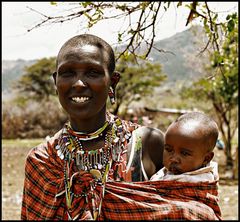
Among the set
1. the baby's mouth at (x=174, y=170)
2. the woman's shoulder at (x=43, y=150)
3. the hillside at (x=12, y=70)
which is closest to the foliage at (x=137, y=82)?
the woman's shoulder at (x=43, y=150)

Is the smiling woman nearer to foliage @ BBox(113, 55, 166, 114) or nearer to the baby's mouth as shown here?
the baby's mouth

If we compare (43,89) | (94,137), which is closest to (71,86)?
(94,137)

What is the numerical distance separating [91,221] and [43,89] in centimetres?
3486

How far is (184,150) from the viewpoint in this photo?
7.50ft

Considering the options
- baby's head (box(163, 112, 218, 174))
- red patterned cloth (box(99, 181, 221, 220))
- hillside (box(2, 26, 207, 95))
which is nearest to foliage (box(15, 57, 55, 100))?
hillside (box(2, 26, 207, 95))

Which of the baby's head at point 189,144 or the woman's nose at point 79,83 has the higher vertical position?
the woman's nose at point 79,83

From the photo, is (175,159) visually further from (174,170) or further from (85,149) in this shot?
(85,149)

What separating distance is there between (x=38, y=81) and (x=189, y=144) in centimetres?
3479

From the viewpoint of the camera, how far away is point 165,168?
2303 mm

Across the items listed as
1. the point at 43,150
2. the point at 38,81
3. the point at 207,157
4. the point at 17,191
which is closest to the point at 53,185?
the point at 43,150

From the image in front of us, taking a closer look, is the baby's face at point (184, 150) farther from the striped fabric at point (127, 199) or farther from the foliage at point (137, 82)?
the foliage at point (137, 82)

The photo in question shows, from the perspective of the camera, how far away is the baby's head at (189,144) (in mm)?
2250

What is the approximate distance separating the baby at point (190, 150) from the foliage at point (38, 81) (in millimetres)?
32746

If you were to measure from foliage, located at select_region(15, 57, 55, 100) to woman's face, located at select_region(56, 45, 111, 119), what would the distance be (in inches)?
1291
